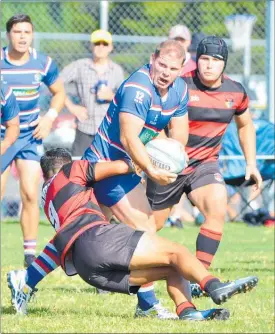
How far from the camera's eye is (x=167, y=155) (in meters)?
7.03

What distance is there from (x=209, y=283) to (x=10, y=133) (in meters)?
3.61

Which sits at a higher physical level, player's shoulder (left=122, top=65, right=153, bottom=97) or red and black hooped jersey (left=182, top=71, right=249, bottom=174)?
player's shoulder (left=122, top=65, right=153, bottom=97)

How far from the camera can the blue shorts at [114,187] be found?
24.0 ft

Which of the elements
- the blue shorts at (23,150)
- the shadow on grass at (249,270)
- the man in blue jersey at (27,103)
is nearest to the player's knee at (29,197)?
the man in blue jersey at (27,103)

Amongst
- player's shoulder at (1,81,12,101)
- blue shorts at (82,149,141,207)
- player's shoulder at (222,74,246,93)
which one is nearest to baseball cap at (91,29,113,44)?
player's shoulder at (1,81,12,101)

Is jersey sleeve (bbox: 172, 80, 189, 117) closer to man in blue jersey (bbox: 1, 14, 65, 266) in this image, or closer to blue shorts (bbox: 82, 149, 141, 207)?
blue shorts (bbox: 82, 149, 141, 207)

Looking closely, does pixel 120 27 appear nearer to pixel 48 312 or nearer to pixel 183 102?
pixel 183 102

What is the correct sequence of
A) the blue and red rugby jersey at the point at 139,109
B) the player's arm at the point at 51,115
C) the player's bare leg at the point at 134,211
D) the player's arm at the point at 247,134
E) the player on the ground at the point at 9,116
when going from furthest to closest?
the player's arm at the point at 51,115
the player on the ground at the point at 9,116
the player's arm at the point at 247,134
the player's bare leg at the point at 134,211
the blue and red rugby jersey at the point at 139,109

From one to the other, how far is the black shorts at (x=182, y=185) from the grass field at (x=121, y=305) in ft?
2.44

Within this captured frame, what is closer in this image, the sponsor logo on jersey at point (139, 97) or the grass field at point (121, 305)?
the grass field at point (121, 305)

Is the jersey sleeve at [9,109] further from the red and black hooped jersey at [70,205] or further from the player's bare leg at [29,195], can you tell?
the red and black hooped jersey at [70,205]

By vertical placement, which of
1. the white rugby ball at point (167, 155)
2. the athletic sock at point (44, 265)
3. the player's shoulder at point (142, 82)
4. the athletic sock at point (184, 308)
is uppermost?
the player's shoulder at point (142, 82)

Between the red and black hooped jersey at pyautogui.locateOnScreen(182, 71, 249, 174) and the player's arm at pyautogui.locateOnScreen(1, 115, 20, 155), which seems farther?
the player's arm at pyautogui.locateOnScreen(1, 115, 20, 155)

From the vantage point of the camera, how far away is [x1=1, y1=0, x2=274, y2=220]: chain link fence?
16562 mm
